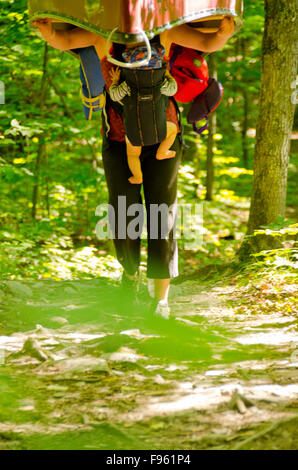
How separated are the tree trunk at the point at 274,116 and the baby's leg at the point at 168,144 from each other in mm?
1933

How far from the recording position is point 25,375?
2363 mm

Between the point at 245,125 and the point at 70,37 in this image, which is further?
the point at 245,125

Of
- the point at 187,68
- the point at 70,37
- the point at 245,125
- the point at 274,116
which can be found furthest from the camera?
the point at 245,125

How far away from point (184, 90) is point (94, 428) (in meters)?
2.18

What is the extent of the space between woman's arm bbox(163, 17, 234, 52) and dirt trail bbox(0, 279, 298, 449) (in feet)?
5.68

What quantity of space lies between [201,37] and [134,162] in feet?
2.82

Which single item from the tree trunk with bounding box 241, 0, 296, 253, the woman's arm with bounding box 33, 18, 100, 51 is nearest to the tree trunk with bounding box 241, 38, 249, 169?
the tree trunk with bounding box 241, 0, 296, 253

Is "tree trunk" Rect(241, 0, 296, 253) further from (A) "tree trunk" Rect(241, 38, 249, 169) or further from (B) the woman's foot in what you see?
(A) "tree trunk" Rect(241, 38, 249, 169)

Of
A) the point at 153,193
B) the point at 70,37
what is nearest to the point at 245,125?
the point at 153,193

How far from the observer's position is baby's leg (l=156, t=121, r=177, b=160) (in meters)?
3.05

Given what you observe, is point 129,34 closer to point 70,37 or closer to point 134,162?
point 70,37

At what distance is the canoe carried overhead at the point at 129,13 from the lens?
2.66 meters

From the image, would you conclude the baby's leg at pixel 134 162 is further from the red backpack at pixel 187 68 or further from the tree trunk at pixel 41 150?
the tree trunk at pixel 41 150

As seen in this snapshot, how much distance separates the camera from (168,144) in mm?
3096
